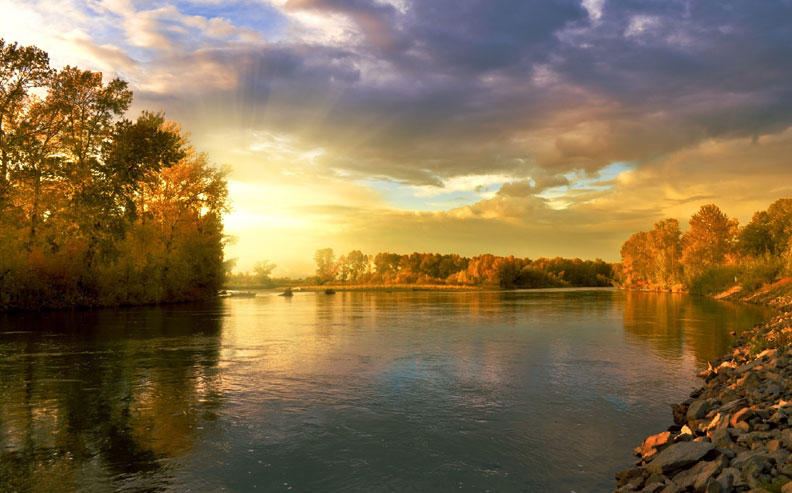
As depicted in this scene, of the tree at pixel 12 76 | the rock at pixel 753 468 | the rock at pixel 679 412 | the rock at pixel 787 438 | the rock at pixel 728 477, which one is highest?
the tree at pixel 12 76

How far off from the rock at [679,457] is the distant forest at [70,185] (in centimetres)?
5319

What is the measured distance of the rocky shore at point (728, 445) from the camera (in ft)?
26.2

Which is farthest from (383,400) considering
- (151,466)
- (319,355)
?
(319,355)

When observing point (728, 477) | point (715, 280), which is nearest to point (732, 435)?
point (728, 477)

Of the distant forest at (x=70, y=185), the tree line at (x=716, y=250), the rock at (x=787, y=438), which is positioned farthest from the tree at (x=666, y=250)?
the rock at (x=787, y=438)

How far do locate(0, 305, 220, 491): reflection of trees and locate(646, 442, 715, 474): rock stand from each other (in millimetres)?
9389

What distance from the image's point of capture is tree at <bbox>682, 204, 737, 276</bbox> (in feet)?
410

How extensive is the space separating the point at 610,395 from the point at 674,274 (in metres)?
137

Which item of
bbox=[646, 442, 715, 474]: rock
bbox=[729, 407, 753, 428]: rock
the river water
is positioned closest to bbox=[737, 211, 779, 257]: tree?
the river water

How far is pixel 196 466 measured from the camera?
390 inches

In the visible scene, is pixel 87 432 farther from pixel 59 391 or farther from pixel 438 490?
pixel 438 490

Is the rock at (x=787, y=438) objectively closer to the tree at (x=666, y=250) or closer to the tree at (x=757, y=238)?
the tree at (x=757, y=238)

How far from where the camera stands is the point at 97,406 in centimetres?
1424

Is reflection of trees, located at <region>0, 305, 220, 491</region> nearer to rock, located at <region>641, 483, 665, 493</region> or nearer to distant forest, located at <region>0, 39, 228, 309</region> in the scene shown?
rock, located at <region>641, 483, 665, 493</region>
